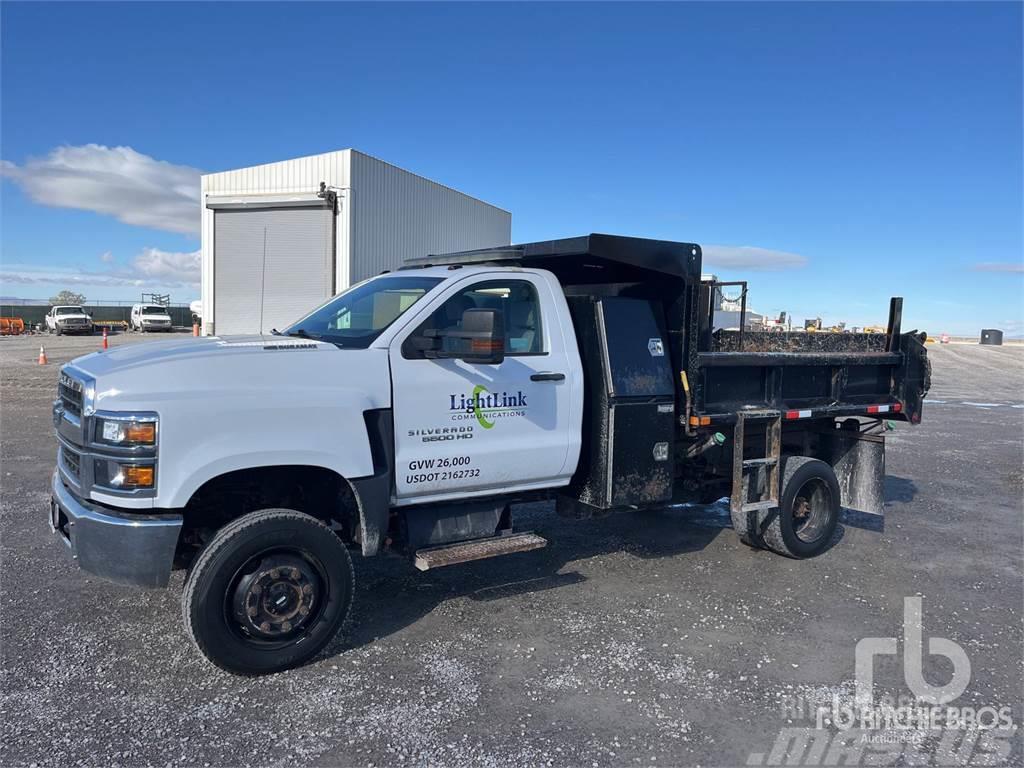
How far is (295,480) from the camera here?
14.9ft

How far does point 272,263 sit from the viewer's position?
22.6 meters

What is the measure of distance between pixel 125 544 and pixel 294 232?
19801 mm

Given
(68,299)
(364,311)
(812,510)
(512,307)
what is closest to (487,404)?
(512,307)

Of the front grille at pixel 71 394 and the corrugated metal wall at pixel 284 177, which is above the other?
the corrugated metal wall at pixel 284 177

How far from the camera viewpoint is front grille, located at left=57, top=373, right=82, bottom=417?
3996 millimetres

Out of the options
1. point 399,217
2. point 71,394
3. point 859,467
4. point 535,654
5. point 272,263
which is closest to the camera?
point 71,394

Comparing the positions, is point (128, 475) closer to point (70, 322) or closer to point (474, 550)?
point (474, 550)

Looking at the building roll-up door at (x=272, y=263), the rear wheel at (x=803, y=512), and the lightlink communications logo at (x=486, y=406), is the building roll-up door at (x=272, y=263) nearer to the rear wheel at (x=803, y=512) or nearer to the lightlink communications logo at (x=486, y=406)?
the rear wheel at (x=803, y=512)

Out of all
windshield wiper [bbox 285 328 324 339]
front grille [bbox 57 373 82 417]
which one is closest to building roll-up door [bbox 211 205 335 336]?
windshield wiper [bbox 285 328 324 339]

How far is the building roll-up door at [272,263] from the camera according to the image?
2212 cm

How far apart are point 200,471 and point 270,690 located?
118cm

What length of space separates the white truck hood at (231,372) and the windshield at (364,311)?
9.1 inches

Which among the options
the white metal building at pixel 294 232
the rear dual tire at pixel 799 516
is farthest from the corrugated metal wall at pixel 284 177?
the rear dual tire at pixel 799 516

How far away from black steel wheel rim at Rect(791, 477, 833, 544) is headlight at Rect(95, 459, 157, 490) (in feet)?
16.4
